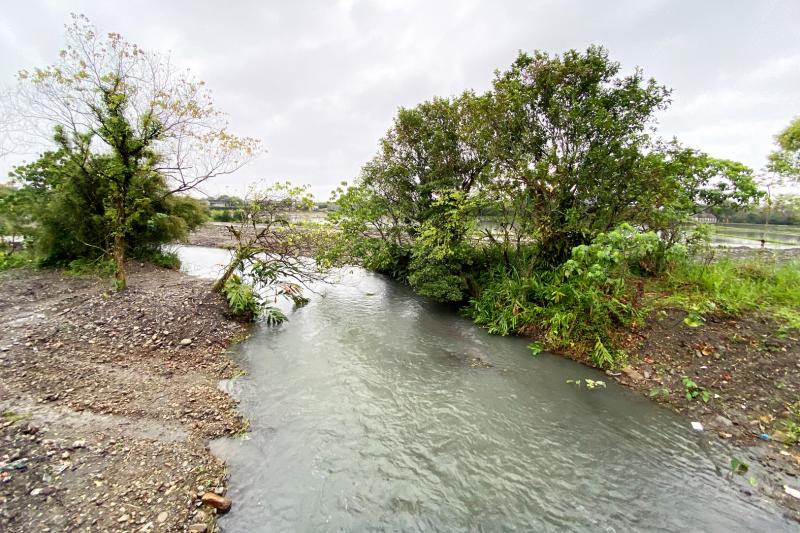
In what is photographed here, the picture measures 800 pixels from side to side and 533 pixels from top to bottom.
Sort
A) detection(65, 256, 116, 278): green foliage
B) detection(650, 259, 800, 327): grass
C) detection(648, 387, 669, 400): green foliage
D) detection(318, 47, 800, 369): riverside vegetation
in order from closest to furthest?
detection(648, 387, 669, 400): green foliage → detection(650, 259, 800, 327): grass → detection(318, 47, 800, 369): riverside vegetation → detection(65, 256, 116, 278): green foliage

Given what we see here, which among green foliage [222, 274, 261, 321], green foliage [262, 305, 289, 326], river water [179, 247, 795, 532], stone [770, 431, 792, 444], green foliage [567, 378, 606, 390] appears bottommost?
river water [179, 247, 795, 532]

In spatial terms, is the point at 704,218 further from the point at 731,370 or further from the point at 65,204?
the point at 65,204

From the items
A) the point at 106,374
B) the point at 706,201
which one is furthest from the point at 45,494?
the point at 706,201

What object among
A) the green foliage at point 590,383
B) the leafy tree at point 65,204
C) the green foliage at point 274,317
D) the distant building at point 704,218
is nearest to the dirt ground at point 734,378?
the green foliage at point 590,383

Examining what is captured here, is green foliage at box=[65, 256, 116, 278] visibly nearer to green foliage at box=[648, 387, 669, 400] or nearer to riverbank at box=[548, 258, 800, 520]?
riverbank at box=[548, 258, 800, 520]

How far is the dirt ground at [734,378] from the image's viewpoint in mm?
5082

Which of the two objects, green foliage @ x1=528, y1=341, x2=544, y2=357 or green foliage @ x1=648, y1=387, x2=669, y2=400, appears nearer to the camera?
green foliage @ x1=648, y1=387, x2=669, y2=400

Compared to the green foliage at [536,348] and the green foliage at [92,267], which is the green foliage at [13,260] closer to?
the green foliage at [92,267]

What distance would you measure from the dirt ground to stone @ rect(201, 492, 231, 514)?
289 inches

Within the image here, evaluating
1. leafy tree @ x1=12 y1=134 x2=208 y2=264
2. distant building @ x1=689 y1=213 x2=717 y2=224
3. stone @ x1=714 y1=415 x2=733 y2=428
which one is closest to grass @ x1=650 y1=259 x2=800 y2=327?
distant building @ x1=689 y1=213 x2=717 y2=224

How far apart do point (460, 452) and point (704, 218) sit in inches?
528

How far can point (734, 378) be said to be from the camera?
6477 millimetres

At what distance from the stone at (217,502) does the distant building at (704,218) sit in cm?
1493

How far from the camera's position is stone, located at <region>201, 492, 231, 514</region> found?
3.95m
